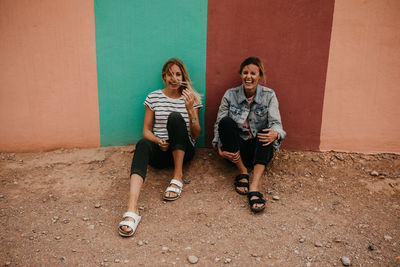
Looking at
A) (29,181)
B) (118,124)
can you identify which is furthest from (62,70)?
(29,181)

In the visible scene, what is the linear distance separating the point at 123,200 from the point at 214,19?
2.09 meters

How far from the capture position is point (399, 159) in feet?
10.5

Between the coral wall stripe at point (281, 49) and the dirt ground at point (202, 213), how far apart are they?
562 mm

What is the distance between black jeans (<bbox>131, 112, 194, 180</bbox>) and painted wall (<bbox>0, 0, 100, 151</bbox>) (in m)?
0.97

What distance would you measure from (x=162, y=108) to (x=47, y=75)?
4.61 ft

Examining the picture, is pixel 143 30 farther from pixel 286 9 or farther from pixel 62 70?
pixel 286 9

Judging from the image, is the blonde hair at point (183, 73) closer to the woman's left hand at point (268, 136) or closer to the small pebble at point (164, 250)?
the woman's left hand at point (268, 136)

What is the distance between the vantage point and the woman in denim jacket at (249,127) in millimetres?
2615

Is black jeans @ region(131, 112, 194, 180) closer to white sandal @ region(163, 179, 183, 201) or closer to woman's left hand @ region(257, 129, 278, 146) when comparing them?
white sandal @ region(163, 179, 183, 201)

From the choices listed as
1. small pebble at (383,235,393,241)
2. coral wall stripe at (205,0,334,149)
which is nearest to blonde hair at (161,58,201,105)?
coral wall stripe at (205,0,334,149)

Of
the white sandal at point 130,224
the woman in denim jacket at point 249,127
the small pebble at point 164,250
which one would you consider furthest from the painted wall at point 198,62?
the small pebble at point 164,250

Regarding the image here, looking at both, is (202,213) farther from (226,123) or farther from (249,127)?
(249,127)

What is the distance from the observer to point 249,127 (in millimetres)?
2914

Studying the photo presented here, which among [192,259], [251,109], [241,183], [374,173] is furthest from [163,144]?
[374,173]
